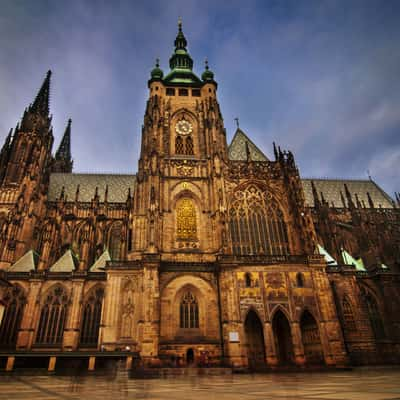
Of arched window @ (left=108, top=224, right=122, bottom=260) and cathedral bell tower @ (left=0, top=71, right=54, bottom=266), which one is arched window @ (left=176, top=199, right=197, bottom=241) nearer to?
arched window @ (left=108, top=224, right=122, bottom=260)

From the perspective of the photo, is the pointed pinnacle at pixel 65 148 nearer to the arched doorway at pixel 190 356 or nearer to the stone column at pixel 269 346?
the arched doorway at pixel 190 356

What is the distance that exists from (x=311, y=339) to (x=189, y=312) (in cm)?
1030

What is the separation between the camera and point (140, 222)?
29281 millimetres

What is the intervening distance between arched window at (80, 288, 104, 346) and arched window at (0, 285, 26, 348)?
6.09 m

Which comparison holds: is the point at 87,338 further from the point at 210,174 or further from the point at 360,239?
the point at 360,239

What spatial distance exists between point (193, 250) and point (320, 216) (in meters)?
17.4

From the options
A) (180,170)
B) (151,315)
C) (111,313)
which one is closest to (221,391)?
(151,315)

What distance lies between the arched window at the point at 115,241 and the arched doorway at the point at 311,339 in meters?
22.0

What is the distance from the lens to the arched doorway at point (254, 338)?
82.5ft

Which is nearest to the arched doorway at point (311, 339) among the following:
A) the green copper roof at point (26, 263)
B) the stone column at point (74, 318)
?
the stone column at point (74, 318)

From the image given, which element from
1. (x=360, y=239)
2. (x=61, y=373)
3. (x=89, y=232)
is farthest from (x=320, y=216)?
(x=61, y=373)

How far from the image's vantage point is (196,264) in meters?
27.0

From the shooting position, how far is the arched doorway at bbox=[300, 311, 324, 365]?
23.9 metres

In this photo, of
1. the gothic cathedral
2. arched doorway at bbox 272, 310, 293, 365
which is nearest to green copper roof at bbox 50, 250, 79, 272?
the gothic cathedral
